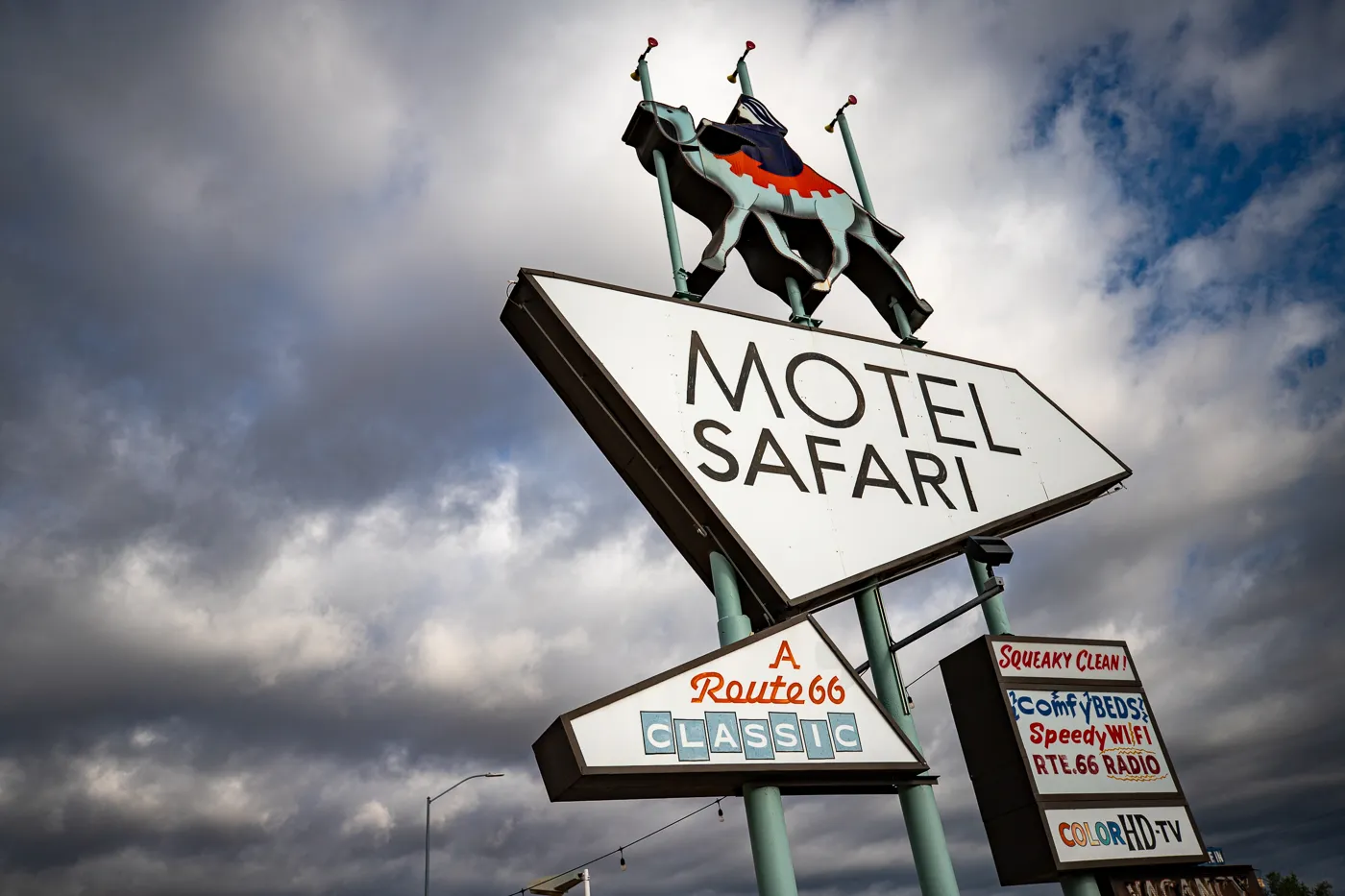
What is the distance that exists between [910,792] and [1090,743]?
7.87ft

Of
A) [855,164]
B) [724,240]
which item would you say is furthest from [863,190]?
[724,240]

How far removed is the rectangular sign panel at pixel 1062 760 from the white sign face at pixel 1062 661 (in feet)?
0.04

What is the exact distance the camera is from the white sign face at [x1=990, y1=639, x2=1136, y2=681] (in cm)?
1080

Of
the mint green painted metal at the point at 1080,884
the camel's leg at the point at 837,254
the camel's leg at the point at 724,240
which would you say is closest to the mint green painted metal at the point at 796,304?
the camel's leg at the point at 837,254

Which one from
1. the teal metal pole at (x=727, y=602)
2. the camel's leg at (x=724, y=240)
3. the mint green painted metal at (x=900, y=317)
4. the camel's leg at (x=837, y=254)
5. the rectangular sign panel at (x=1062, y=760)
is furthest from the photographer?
the mint green painted metal at (x=900, y=317)

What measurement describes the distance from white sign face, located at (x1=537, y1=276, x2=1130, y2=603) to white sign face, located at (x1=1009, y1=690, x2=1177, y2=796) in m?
2.29

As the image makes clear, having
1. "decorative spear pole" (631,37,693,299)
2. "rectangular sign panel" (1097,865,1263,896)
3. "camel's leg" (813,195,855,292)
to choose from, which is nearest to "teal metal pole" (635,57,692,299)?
"decorative spear pole" (631,37,693,299)

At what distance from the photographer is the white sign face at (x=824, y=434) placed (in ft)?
33.6

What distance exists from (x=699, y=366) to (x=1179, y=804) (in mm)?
7650

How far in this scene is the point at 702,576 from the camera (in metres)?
10.7

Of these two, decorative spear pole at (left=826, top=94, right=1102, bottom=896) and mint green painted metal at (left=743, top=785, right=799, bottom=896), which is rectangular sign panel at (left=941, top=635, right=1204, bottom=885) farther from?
mint green painted metal at (left=743, top=785, right=799, bottom=896)

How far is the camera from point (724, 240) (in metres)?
12.8

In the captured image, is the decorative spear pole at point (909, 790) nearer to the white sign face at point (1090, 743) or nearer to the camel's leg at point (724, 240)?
the white sign face at point (1090, 743)

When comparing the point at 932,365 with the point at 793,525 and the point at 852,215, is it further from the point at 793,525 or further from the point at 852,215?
the point at 793,525
